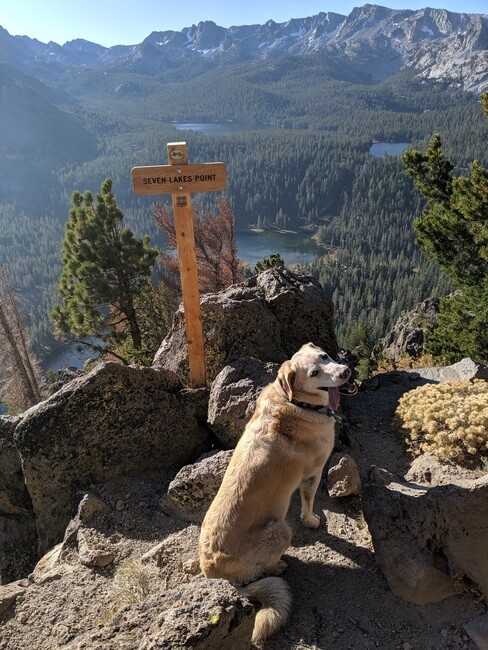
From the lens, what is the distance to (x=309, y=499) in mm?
4762

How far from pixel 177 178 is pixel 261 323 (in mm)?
2818

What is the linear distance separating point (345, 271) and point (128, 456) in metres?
118

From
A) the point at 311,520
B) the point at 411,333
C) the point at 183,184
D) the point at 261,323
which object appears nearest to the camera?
the point at 311,520

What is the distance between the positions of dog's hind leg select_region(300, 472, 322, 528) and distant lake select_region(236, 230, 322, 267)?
13156 centimetres

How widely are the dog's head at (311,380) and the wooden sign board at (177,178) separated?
9.55 ft

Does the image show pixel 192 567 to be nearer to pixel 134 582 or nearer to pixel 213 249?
pixel 134 582

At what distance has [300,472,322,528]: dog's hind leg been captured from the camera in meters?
4.61

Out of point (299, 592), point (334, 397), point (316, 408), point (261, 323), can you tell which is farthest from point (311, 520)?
point (261, 323)

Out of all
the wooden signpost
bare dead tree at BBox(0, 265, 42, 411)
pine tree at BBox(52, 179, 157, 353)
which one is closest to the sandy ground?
the wooden signpost

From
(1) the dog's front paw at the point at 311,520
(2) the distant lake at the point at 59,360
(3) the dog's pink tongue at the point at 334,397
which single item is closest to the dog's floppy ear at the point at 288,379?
(3) the dog's pink tongue at the point at 334,397

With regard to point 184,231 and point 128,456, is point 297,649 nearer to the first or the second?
point 128,456

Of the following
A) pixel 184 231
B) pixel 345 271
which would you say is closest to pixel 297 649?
pixel 184 231

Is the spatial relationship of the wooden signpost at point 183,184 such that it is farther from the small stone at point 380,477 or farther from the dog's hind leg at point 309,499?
the small stone at point 380,477

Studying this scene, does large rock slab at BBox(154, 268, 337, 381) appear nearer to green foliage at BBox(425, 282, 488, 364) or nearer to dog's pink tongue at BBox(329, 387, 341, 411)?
dog's pink tongue at BBox(329, 387, 341, 411)
